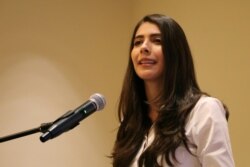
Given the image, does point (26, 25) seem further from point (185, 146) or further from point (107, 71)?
point (185, 146)

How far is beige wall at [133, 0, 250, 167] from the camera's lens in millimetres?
1942

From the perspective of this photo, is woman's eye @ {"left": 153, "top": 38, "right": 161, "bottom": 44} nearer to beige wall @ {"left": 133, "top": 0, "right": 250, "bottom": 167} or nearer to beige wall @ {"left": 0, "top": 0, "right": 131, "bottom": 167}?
beige wall @ {"left": 133, "top": 0, "right": 250, "bottom": 167}

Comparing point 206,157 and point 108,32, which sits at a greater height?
point 108,32

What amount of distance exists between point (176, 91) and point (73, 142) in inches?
55.0

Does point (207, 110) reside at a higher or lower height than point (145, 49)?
lower

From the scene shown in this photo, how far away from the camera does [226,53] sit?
2.07 meters

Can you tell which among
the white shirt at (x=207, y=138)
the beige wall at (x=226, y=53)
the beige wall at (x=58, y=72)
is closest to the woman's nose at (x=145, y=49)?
the white shirt at (x=207, y=138)

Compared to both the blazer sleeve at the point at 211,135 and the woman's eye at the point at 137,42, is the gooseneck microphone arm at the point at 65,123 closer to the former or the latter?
the blazer sleeve at the point at 211,135

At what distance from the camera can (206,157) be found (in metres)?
1.26

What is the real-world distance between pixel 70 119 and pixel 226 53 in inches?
51.6

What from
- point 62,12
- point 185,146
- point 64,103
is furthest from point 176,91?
point 62,12

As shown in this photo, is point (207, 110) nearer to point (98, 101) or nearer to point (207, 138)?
point (207, 138)

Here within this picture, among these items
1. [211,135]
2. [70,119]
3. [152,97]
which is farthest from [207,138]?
[70,119]

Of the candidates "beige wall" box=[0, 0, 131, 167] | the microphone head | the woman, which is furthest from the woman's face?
"beige wall" box=[0, 0, 131, 167]
